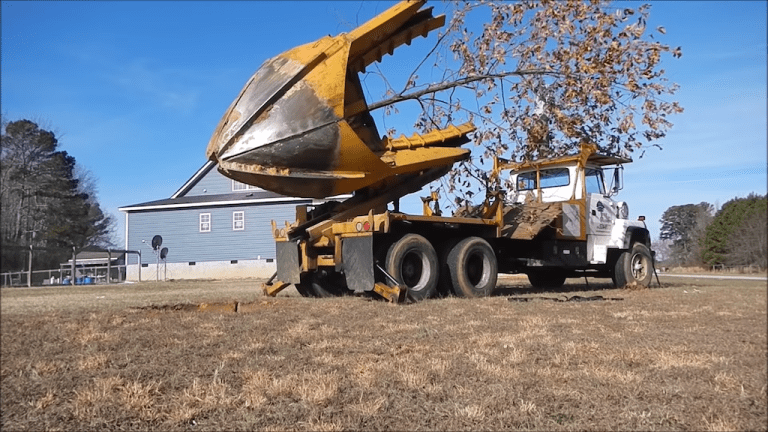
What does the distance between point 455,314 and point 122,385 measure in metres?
4.59

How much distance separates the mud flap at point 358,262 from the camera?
909cm

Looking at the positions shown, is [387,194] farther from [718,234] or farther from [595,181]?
[718,234]

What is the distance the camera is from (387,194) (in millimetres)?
10047

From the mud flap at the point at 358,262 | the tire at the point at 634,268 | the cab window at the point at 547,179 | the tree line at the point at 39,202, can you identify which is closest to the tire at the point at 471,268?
the mud flap at the point at 358,262

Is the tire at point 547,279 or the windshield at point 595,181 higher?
the windshield at point 595,181

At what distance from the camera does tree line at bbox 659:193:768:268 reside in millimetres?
1111

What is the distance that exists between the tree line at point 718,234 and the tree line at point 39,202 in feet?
5.99

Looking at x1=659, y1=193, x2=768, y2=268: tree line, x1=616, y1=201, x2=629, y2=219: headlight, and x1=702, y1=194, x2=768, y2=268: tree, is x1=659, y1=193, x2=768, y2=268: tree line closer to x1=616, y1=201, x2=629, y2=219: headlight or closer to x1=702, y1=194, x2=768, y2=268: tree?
x1=702, y1=194, x2=768, y2=268: tree

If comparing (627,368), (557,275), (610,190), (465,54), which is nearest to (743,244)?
(627,368)

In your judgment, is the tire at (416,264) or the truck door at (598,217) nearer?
the tire at (416,264)

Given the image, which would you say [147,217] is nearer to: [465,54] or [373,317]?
[373,317]

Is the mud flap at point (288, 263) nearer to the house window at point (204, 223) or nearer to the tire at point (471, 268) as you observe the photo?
the tire at point (471, 268)

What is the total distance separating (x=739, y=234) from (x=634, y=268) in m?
13.1

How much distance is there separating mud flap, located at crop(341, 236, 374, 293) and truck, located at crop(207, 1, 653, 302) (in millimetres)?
17
